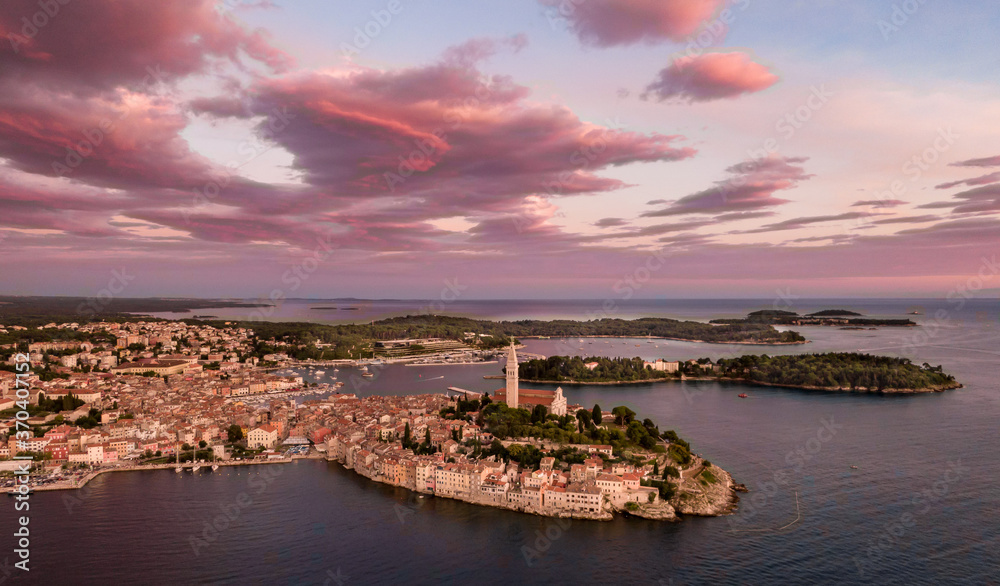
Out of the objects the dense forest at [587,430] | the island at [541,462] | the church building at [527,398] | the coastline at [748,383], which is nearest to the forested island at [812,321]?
the coastline at [748,383]

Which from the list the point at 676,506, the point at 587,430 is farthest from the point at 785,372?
the point at 676,506

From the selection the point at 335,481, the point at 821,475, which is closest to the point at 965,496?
the point at 821,475

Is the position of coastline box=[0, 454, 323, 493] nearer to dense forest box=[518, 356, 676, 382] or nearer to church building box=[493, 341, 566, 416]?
church building box=[493, 341, 566, 416]

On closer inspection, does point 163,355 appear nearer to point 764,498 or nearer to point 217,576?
point 217,576

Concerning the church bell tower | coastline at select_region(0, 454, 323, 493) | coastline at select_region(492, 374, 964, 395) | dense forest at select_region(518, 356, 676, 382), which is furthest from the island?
dense forest at select_region(518, 356, 676, 382)

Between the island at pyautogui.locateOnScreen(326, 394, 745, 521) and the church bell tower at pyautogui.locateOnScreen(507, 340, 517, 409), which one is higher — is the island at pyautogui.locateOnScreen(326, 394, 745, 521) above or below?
below

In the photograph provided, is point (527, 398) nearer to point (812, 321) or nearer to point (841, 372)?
point (841, 372)
